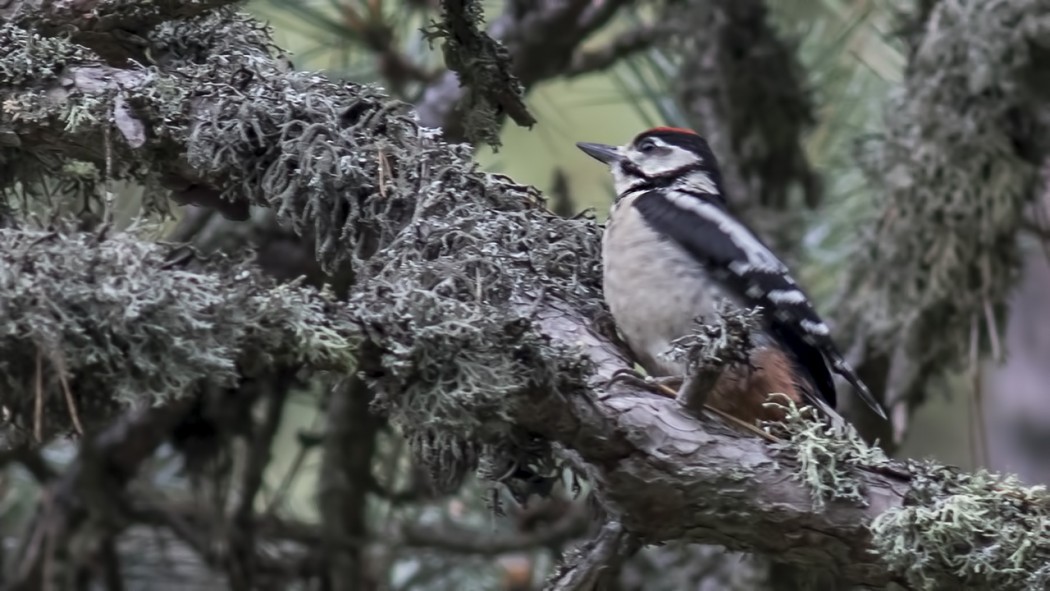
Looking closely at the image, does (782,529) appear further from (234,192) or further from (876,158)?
(876,158)

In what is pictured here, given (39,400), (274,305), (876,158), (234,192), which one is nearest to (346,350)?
(274,305)

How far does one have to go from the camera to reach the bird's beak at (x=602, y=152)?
2443mm

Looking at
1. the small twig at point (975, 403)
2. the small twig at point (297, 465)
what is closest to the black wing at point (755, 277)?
the small twig at point (975, 403)

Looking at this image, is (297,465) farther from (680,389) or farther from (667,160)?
(680,389)

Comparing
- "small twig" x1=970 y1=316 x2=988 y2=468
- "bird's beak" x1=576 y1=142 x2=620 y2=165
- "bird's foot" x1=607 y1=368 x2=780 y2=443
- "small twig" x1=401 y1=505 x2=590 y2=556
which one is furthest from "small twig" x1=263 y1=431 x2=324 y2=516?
"bird's foot" x1=607 y1=368 x2=780 y2=443

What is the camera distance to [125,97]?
1602mm

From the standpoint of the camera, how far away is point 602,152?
2.45 meters

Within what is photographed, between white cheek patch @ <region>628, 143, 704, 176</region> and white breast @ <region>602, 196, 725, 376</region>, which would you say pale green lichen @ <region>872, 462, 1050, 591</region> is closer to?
white breast @ <region>602, 196, 725, 376</region>

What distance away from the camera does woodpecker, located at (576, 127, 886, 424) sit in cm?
188

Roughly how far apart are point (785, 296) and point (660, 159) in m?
0.48

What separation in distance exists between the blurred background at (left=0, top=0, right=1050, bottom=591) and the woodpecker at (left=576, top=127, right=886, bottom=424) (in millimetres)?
447

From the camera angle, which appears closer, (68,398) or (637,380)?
(68,398)

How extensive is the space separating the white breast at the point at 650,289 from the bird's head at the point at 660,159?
29 cm

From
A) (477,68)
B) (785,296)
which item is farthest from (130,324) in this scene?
(785,296)
